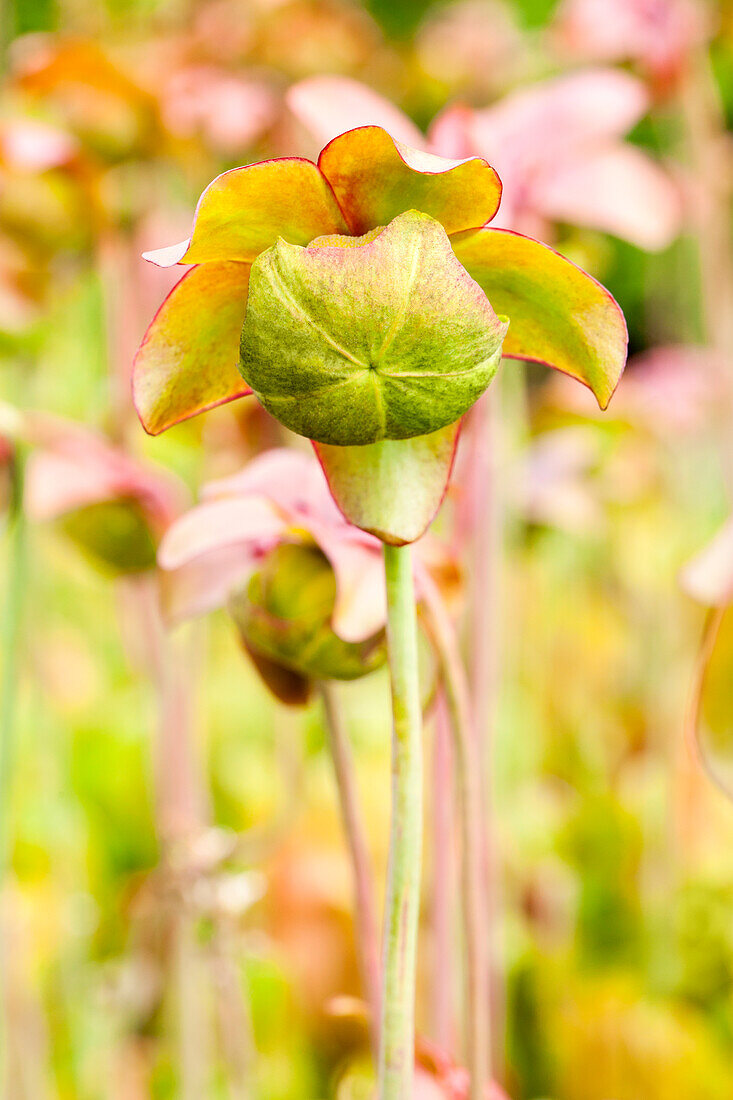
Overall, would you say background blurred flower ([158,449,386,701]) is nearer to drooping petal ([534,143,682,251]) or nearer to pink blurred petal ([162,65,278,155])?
drooping petal ([534,143,682,251])

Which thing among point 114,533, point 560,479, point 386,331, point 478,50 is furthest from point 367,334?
point 478,50

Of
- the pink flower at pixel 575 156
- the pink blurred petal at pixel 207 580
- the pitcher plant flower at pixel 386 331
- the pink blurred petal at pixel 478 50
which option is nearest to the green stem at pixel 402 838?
the pitcher plant flower at pixel 386 331

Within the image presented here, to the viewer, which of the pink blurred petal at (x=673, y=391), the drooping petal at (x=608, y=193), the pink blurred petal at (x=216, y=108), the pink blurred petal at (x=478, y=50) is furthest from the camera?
the pink blurred petal at (x=478, y=50)

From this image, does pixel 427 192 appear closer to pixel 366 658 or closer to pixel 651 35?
pixel 366 658

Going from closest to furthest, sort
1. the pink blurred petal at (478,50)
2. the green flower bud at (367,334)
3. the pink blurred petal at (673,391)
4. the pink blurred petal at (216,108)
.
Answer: the green flower bud at (367,334) < the pink blurred petal at (216,108) < the pink blurred petal at (673,391) < the pink blurred petal at (478,50)

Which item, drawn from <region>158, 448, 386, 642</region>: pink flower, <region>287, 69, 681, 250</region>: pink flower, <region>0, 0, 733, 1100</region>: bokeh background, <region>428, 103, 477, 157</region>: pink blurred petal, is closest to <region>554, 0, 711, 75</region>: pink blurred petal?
<region>0, 0, 733, 1100</region>: bokeh background

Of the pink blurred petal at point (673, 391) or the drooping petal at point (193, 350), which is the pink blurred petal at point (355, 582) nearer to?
the drooping petal at point (193, 350)
